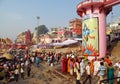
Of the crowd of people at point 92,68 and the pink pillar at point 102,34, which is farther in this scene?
the pink pillar at point 102,34

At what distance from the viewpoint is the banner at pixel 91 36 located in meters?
23.7

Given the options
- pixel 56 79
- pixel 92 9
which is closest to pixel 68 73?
pixel 56 79

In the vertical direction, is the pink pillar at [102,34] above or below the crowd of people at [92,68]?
above

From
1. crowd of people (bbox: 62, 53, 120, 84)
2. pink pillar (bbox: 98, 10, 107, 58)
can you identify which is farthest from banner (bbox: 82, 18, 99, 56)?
crowd of people (bbox: 62, 53, 120, 84)

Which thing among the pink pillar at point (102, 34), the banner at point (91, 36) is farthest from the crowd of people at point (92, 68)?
the pink pillar at point (102, 34)

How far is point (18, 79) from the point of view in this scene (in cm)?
2108

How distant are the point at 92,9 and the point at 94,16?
0.77 m

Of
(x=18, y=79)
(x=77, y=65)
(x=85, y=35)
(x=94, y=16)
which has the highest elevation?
(x=94, y=16)

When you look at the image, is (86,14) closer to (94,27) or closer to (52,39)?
(94,27)

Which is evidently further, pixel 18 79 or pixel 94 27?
pixel 94 27

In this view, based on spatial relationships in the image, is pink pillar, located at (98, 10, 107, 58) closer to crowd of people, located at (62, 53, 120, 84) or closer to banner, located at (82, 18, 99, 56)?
banner, located at (82, 18, 99, 56)

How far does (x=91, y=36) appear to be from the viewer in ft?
78.3

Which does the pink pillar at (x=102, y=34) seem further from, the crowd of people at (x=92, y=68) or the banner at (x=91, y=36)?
the crowd of people at (x=92, y=68)

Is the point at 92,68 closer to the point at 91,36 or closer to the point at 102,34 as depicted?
the point at 91,36
